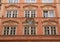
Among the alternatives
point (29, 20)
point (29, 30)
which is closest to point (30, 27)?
point (29, 30)

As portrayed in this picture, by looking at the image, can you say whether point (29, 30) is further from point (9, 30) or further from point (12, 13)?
point (12, 13)

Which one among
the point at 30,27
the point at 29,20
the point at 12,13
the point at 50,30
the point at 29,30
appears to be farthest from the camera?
the point at 12,13

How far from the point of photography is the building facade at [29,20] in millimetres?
22859

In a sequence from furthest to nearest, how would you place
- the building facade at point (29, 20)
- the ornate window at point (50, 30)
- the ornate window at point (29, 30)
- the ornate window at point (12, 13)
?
the ornate window at point (12, 13) → the ornate window at point (29, 30) → the ornate window at point (50, 30) → the building facade at point (29, 20)

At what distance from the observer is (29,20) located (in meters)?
24.3

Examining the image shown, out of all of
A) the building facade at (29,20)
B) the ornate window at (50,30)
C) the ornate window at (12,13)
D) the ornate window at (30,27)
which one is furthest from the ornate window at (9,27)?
the ornate window at (50,30)

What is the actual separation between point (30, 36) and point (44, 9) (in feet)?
14.8

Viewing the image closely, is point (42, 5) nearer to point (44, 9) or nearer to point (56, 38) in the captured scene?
point (44, 9)

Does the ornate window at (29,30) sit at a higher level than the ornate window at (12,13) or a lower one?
lower

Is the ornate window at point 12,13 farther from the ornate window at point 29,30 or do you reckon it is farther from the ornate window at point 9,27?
the ornate window at point 29,30

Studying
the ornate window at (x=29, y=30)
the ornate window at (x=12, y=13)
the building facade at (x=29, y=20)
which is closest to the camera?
the building facade at (x=29, y=20)

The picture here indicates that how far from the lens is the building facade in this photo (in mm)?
22859

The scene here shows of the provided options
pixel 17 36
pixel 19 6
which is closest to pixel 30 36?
pixel 17 36

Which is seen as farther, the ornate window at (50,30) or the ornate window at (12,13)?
the ornate window at (12,13)
